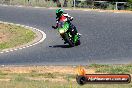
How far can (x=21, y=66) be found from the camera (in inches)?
683

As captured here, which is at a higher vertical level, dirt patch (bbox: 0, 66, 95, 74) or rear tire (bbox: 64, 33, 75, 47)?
rear tire (bbox: 64, 33, 75, 47)

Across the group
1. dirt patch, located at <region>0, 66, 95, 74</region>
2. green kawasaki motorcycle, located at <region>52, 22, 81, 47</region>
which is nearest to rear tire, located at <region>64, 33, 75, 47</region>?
green kawasaki motorcycle, located at <region>52, 22, 81, 47</region>

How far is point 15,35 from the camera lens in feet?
87.3

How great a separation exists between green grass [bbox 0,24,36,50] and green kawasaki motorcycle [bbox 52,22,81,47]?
242 centimetres

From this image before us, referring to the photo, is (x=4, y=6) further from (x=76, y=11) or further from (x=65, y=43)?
(x=65, y=43)

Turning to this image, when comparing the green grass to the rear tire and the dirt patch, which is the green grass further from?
the dirt patch

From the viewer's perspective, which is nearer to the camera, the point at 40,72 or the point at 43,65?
the point at 40,72

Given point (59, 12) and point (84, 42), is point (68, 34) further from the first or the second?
point (84, 42)

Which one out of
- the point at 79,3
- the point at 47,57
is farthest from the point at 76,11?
the point at 47,57

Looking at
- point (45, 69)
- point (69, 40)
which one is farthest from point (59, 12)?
point (45, 69)

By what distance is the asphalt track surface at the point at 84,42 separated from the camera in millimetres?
18859

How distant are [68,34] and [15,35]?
16.2 feet

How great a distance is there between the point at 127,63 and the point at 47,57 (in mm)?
3199

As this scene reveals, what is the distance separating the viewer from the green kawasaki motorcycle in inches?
872
